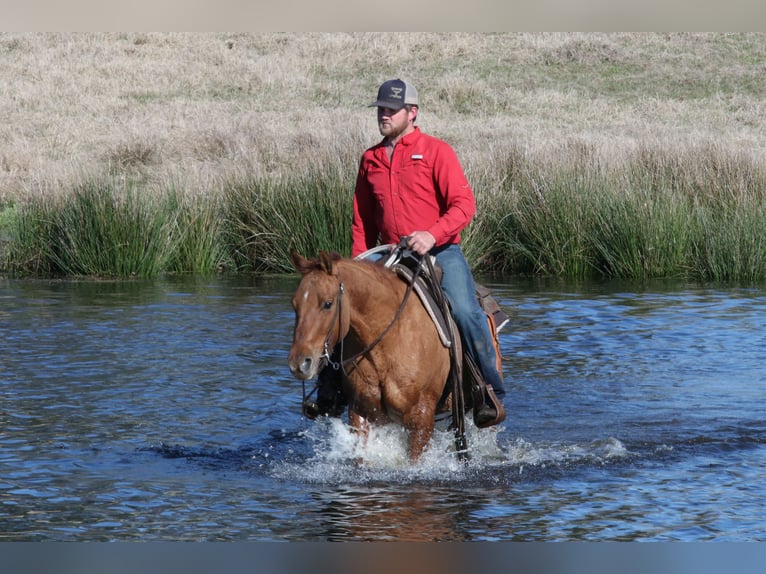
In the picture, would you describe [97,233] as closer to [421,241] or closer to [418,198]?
[418,198]

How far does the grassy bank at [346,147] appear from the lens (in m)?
17.7

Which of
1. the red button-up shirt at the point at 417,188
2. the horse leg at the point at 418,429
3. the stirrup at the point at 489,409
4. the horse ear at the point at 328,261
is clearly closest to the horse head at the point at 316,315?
the horse ear at the point at 328,261

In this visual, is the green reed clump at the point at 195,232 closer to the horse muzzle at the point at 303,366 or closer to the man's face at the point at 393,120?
the man's face at the point at 393,120

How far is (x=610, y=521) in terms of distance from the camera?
6293 millimetres

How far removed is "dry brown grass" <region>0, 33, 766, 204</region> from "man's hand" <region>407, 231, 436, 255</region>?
12.1 meters

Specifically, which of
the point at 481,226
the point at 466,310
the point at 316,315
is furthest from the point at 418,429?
the point at 481,226

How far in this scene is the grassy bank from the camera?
1770cm

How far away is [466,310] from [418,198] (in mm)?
718

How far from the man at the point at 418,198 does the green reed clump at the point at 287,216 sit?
9.96 metres

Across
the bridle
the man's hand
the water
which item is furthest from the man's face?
the water

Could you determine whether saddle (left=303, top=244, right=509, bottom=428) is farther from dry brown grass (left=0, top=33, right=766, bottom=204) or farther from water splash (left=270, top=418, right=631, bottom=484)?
dry brown grass (left=0, top=33, right=766, bottom=204)

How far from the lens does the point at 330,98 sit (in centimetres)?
3988

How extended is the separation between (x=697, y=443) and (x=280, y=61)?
39.6 metres

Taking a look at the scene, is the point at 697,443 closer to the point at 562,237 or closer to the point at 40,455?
the point at 40,455
